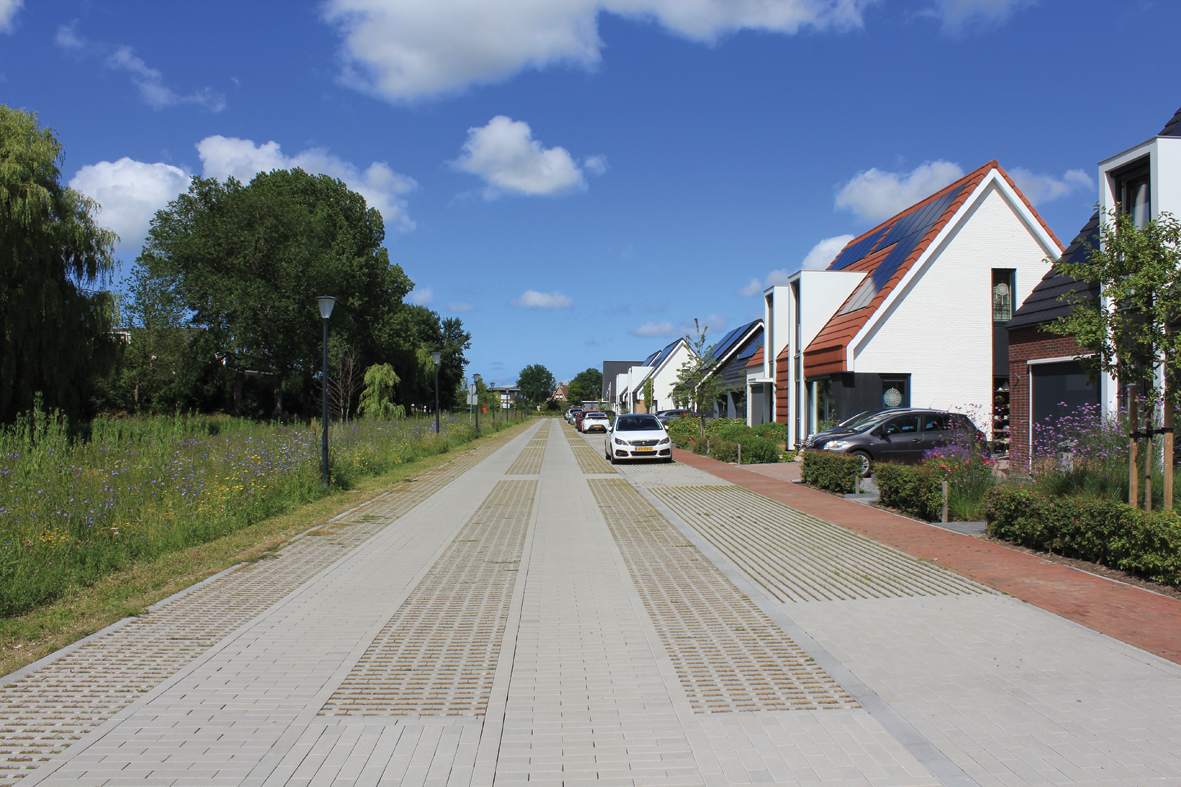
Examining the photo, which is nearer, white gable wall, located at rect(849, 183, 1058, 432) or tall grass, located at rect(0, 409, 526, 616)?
tall grass, located at rect(0, 409, 526, 616)

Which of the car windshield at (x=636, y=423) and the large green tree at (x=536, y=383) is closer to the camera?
the car windshield at (x=636, y=423)

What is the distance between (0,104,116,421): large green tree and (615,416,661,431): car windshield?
17074 millimetres

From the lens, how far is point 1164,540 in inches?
245

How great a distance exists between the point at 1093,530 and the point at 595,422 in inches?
1746

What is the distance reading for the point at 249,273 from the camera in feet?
129

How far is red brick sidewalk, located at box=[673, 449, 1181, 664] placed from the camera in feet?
17.1

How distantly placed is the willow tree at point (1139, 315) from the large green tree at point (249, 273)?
38.1 m

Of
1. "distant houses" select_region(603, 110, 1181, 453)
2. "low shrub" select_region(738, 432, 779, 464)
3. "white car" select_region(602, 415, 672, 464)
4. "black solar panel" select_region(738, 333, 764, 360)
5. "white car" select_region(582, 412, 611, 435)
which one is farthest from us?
"white car" select_region(582, 412, 611, 435)

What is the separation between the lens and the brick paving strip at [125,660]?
370cm

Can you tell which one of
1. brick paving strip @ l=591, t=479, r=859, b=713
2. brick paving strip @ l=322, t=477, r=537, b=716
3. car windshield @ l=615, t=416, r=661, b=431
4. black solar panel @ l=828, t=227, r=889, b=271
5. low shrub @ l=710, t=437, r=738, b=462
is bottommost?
brick paving strip @ l=322, t=477, r=537, b=716

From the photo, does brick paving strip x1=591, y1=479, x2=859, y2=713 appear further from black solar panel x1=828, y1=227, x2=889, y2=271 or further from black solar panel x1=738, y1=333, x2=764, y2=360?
black solar panel x1=738, y1=333, x2=764, y2=360

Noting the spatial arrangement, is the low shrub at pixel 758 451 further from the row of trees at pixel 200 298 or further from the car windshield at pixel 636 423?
the row of trees at pixel 200 298

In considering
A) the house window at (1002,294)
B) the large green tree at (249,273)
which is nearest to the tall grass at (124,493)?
the house window at (1002,294)

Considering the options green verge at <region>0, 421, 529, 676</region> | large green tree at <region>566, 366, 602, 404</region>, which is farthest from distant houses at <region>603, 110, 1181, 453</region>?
large green tree at <region>566, 366, 602, 404</region>
